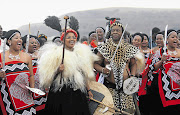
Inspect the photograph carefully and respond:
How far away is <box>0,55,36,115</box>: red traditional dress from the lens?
358cm

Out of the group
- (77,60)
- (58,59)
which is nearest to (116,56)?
(77,60)

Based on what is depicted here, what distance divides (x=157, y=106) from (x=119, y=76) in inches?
65.1

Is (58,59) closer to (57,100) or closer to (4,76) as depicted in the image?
(57,100)

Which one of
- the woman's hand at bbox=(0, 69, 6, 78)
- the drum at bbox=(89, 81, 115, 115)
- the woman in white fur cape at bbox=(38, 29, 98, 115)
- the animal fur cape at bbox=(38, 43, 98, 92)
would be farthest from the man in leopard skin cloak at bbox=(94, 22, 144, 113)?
the woman's hand at bbox=(0, 69, 6, 78)

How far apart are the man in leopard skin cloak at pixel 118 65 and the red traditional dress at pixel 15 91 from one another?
4.54 feet

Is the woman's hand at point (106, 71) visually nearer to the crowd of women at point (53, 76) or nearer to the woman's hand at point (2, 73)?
the crowd of women at point (53, 76)

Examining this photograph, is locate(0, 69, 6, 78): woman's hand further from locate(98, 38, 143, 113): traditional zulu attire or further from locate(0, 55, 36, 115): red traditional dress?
locate(98, 38, 143, 113): traditional zulu attire

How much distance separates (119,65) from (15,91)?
191 centimetres

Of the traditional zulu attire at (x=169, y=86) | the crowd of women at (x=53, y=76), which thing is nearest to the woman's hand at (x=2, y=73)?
the crowd of women at (x=53, y=76)

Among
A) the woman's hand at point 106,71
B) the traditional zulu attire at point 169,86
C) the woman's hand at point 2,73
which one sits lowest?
the traditional zulu attire at point 169,86

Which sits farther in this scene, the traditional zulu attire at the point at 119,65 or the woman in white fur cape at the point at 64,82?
the traditional zulu attire at the point at 119,65

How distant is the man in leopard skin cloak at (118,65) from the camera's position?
3.99 metres

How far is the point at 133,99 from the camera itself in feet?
13.9

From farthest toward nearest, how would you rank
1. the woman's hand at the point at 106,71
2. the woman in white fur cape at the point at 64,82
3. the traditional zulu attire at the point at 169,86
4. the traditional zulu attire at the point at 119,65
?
the traditional zulu attire at the point at 169,86 < the traditional zulu attire at the point at 119,65 < the woman's hand at the point at 106,71 < the woman in white fur cape at the point at 64,82
